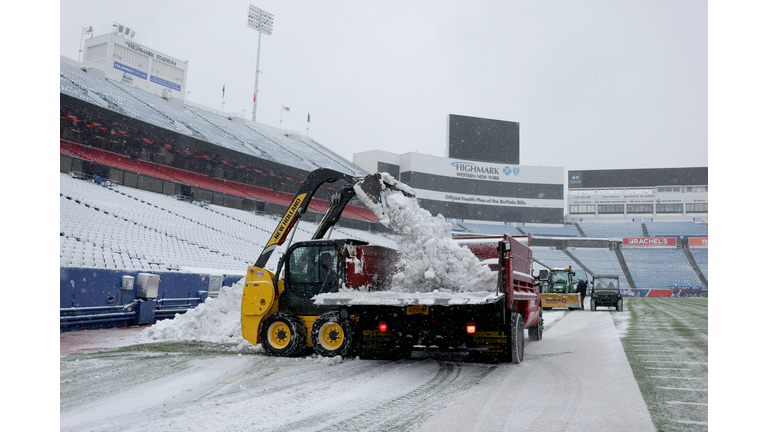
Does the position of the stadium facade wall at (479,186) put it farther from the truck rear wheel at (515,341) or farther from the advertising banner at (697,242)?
the truck rear wheel at (515,341)

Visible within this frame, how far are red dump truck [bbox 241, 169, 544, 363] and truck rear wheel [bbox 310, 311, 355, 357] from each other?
0.02 metres

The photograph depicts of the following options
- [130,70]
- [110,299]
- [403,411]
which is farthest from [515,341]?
[130,70]

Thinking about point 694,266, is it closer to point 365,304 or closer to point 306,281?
point 306,281

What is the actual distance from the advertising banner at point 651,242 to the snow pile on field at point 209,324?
5991 cm

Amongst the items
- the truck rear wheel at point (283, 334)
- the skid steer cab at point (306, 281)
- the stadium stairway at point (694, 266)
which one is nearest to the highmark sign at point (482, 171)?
the stadium stairway at point (694, 266)

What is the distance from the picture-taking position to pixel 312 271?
855cm

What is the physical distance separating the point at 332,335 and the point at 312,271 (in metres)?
1.16

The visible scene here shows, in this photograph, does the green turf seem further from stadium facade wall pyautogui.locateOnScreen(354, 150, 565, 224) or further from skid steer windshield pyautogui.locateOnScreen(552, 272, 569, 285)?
stadium facade wall pyautogui.locateOnScreen(354, 150, 565, 224)

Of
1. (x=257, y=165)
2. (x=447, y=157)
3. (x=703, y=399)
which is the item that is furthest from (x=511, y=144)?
(x=703, y=399)

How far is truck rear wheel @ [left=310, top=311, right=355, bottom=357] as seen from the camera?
7.80 m

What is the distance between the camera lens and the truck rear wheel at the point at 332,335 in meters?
7.80

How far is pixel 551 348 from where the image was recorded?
9.88 meters

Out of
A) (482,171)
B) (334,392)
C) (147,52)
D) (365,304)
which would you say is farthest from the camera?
(482,171)

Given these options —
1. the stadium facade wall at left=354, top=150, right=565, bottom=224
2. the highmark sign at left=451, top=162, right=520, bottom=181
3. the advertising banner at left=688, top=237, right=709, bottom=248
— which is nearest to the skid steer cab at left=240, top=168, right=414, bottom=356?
the stadium facade wall at left=354, top=150, right=565, bottom=224
